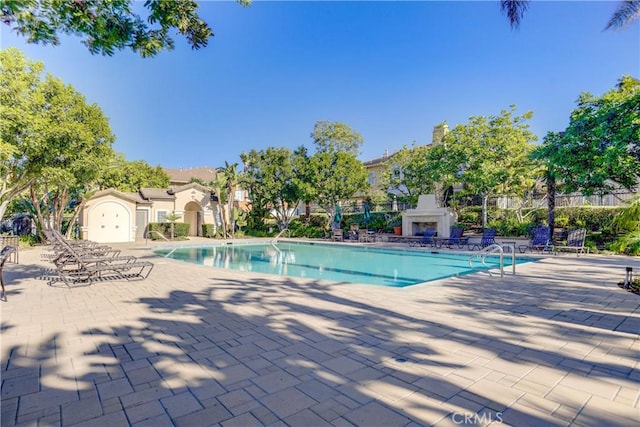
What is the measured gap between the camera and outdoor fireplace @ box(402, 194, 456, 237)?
66.3ft

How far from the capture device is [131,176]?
30.0 m

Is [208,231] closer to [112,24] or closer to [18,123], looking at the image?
[18,123]

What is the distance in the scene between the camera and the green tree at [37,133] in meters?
8.74

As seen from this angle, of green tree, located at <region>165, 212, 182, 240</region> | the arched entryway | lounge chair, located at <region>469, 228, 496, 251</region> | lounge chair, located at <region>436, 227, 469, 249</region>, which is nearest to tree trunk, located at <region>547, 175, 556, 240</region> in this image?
lounge chair, located at <region>469, 228, 496, 251</region>

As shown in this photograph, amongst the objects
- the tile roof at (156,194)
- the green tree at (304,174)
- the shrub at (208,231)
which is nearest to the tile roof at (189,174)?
the tile roof at (156,194)

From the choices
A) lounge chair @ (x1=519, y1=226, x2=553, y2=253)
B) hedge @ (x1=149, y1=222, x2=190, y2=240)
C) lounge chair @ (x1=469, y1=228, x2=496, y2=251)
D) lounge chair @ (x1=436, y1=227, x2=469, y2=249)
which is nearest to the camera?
lounge chair @ (x1=519, y1=226, x2=553, y2=253)

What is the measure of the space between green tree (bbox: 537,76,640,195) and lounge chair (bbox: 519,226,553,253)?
7.17 feet

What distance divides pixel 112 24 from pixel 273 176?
72.5 feet

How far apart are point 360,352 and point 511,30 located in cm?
791

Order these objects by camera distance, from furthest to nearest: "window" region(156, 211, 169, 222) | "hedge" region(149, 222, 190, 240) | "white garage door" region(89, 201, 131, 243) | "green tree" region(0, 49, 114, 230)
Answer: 1. "window" region(156, 211, 169, 222)
2. "hedge" region(149, 222, 190, 240)
3. "white garage door" region(89, 201, 131, 243)
4. "green tree" region(0, 49, 114, 230)

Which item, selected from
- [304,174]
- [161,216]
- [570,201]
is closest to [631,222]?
[570,201]

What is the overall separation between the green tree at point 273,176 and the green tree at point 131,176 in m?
10.1

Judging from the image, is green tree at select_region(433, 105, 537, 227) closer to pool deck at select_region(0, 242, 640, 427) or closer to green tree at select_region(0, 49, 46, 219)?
pool deck at select_region(0, 242, 640, 427)

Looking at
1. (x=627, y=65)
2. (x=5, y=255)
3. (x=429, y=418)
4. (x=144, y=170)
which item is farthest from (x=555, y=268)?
(x=144, y=170)
